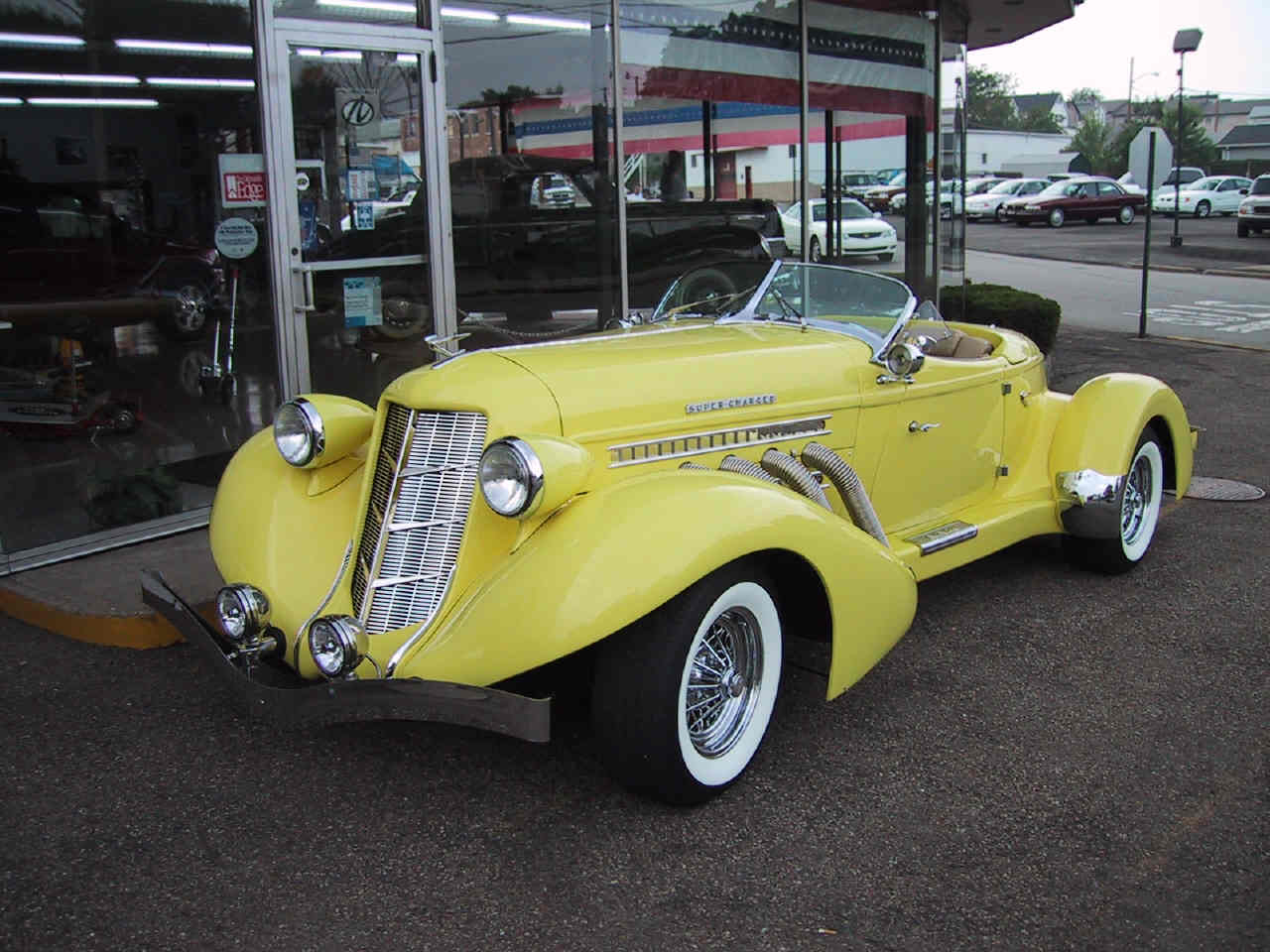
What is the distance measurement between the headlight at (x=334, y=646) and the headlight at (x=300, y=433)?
99cm

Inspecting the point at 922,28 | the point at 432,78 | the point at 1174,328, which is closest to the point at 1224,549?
the point at 432,78

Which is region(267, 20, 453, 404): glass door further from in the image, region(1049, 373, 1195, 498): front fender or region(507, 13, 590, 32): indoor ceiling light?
region(1049, 373, 1195, 498): front fender

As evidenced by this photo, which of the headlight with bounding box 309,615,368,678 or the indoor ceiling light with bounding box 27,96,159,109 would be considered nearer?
the headlight with bounding box 309,615,368,678

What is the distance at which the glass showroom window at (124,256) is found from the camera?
268 inches

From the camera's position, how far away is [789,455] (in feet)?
14.4

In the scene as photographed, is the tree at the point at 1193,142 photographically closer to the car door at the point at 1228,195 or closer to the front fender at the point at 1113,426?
the car door at the point at 1228,195

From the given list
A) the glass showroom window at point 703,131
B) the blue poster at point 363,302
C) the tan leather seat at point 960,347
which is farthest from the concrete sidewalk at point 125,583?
the glass showroom window at point 703,131

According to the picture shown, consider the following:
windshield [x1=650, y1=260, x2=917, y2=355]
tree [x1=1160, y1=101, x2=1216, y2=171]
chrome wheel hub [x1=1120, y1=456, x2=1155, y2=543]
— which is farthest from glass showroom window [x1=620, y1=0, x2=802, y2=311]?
tree [x1=1160, y1=101, x2=1216, y2=171]

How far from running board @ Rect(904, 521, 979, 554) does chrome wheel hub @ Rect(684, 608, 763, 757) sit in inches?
51.7

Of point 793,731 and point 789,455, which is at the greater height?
point 789,455

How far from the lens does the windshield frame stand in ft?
16.1

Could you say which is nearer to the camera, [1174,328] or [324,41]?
[324,41]

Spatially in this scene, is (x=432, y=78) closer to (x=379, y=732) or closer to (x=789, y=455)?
(x=789, y=455)

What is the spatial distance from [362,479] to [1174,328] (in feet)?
45.8
